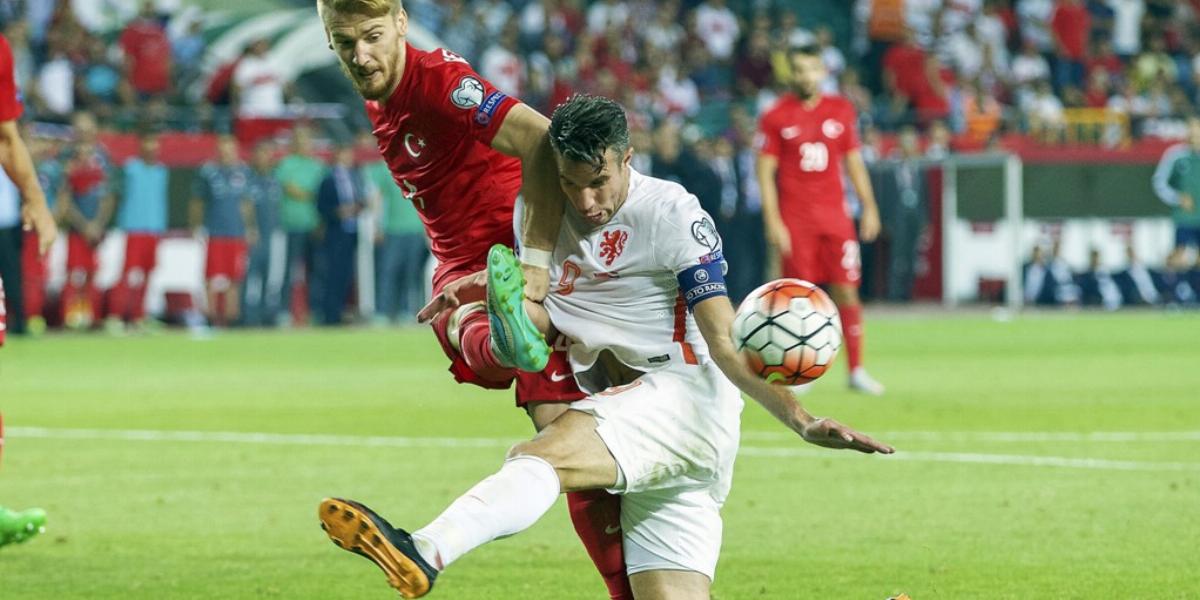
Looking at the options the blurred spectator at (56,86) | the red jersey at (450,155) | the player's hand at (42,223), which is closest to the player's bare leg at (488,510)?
the red jersey at (450,155)

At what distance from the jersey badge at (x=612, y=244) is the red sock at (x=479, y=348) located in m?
0.51

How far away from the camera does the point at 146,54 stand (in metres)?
24.6

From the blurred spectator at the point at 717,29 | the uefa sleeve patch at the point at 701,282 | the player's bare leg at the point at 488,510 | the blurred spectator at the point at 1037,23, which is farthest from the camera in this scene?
the blurred spectator at the point at 1037,23

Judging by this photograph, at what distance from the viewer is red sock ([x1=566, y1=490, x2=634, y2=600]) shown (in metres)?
5.64

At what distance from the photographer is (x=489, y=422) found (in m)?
12.3

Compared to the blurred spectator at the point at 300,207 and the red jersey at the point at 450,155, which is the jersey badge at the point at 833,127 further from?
the blurred spectator at the point at 300,207

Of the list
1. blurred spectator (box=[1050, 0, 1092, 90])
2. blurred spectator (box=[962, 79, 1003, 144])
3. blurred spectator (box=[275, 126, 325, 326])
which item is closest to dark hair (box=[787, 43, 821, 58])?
blurred spectator (box=[275, 126, 325, 326])

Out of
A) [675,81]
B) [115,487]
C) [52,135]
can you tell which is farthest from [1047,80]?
[115,487]

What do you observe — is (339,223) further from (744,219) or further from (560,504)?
(560,504)

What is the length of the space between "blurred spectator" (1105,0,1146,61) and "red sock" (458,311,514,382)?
2763 centimetres

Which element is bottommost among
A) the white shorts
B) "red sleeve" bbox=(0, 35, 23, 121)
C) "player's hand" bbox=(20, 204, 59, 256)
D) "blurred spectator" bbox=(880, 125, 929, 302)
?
"blurred spectator" bbox=(880, 125, 929, 302)

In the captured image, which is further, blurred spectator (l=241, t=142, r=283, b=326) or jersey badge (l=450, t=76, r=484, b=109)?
blurred spectator (l=241, t=142, r=283, b=326)

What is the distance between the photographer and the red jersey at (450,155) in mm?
5879

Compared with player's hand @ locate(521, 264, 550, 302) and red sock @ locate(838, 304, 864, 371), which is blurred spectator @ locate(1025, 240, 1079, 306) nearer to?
red sock @ locate(838, 304, 864, 371)
